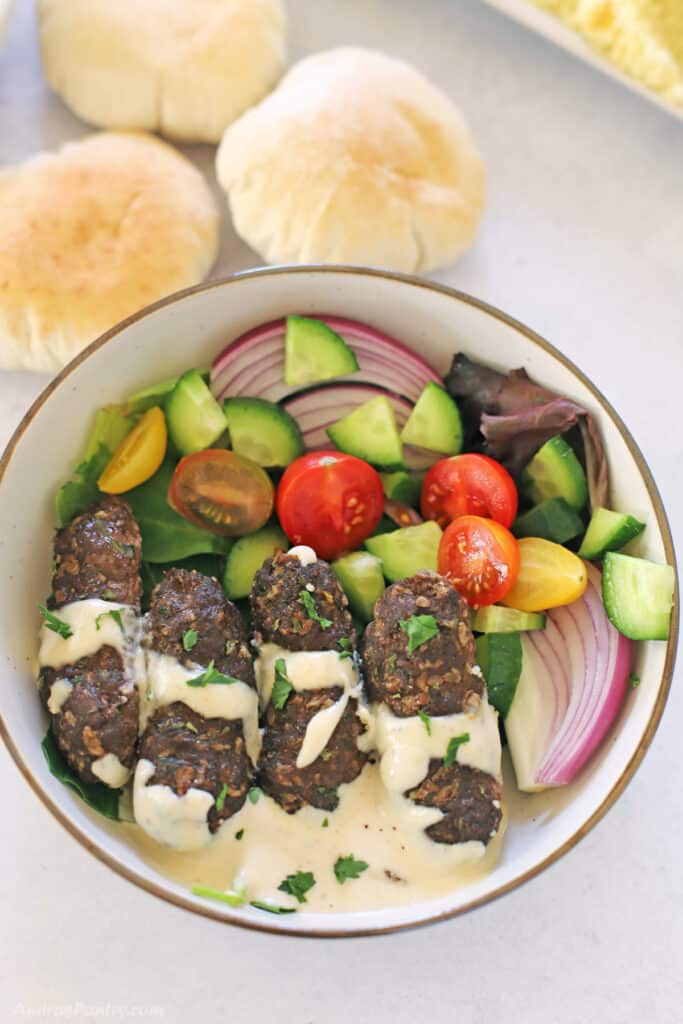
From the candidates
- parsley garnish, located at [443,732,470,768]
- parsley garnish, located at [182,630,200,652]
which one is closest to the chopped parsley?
parsley garnish, located at [182,630,200,652]

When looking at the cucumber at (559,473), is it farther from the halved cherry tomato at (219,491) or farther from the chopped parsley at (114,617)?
the chopped parsley at (114,617)

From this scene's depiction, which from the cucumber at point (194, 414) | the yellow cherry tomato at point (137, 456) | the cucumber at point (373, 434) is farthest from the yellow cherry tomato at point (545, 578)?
the yellow cherry tomato at point (137, 456)

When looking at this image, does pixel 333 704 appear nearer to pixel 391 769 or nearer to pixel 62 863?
pixel 391 769

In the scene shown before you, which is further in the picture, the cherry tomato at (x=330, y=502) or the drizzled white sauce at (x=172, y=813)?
the cherry tomato at (x=330, y=502)

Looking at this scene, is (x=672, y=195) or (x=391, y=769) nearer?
(x=391, y=769)

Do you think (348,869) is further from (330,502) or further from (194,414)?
(194,414)

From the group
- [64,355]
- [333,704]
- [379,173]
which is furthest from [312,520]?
[379,173]

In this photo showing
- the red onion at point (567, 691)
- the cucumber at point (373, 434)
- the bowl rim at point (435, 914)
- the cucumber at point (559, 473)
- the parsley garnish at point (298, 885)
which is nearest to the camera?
the bowl rim at point (435, 914)
